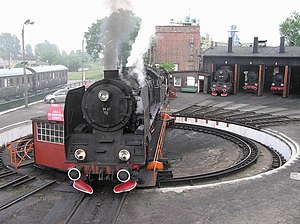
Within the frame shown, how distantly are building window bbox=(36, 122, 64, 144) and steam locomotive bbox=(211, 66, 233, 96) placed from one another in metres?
22.0

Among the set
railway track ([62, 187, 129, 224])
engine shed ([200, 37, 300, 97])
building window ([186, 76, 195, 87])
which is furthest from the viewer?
building window ([186, 76, 195, 87])

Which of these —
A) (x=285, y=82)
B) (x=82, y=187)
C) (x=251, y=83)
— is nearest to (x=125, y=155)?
(x=82, y=187)

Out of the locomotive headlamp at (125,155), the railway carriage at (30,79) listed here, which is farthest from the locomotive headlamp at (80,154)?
the railway carriage at (30,79)

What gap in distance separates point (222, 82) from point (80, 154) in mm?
24304

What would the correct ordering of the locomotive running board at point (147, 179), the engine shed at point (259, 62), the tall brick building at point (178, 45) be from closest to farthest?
the locomotive running board at point (147, 179) → the engine shed at point (259, 62) → the tall brick building at point (178, 45)

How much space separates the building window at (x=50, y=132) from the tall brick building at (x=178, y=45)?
28.5 metres

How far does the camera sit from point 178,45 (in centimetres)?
3931

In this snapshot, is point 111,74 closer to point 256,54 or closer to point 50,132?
point 50,132

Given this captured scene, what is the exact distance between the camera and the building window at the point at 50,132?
10.9 meters

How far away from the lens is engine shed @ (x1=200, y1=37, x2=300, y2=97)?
29.6m

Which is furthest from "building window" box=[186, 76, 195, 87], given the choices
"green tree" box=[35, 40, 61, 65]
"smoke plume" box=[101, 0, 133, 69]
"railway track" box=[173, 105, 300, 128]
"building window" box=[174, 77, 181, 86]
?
"green tree" box=[35, 40, 61, 65]

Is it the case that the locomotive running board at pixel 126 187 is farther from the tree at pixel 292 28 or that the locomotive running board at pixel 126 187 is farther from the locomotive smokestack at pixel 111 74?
the tree at pixel 292 28

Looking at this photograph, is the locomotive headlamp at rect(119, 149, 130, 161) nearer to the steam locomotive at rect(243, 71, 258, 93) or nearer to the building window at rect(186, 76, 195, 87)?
the steam locomotive at rect(243, 71, 258, 93)

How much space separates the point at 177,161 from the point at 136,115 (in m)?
4.63
